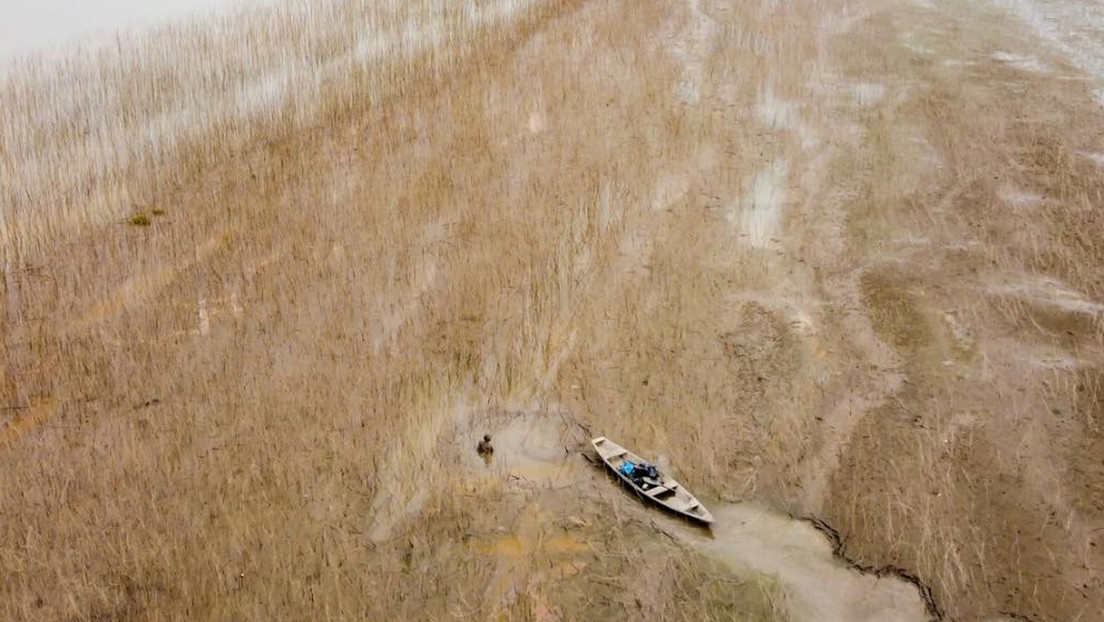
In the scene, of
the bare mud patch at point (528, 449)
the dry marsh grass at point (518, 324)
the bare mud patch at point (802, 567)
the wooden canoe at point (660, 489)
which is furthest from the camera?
the bare mud patch at point (528, 449)

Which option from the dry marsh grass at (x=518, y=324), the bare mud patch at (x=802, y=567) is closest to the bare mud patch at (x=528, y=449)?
the dry marsh grass at (x=518, y=324)

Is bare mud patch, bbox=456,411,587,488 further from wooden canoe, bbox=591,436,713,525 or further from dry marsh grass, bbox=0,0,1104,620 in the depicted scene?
wooden canoe, bbox=591,436,713,525

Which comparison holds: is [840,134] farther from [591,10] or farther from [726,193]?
[591,10]

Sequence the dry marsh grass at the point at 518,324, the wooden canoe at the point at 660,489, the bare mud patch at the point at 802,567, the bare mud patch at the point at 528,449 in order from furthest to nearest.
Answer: the bare mud patch at the point at 528,449 < the wooden canoe at the point at 660,489 < the dry marsh grass at the point at 518,324 < the bare mud patch at the point at 802,567

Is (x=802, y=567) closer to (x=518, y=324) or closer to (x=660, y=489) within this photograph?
(x=660, y=489)

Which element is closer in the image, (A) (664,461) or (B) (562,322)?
(A) (664,461)

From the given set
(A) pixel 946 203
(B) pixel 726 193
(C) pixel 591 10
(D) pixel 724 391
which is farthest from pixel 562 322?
(C) pixel 591 10

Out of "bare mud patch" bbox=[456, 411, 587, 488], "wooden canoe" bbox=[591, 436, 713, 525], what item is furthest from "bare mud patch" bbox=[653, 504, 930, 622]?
"bare mud patch" bbox=[456, 411, 587, 488]

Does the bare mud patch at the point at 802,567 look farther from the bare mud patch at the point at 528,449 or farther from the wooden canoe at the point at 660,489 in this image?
the bare mud patch at the point at 528,449
